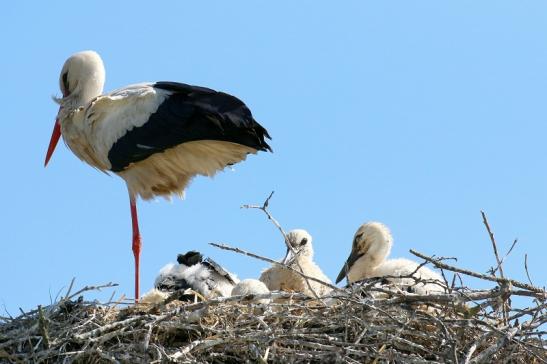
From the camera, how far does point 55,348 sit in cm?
Answer: 605

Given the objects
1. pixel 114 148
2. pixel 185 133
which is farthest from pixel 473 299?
pixel 114 148

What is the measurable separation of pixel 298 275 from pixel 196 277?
608 millimetres

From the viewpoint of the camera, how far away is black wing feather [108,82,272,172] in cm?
759

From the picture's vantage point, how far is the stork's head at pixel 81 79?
8594 mm

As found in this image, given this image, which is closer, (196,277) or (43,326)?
(43,326)

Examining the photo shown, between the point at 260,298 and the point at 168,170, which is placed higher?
the point at 168,170

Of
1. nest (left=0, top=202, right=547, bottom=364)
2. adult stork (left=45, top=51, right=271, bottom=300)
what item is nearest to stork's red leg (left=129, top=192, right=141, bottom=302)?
adult stork (left=45, top=51, right=271, bottom=300)

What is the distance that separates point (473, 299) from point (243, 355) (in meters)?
1.02

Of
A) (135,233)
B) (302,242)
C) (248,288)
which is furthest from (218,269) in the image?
(135,233)

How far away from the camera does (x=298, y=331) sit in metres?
6.03

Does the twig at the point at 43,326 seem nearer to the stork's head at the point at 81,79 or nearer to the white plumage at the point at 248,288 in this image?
the white plumage at the point at 248,288

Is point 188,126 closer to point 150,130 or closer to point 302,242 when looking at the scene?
point 150,130

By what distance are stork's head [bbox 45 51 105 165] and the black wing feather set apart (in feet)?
1.82

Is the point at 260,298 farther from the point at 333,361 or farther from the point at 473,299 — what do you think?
the point at 473,299
